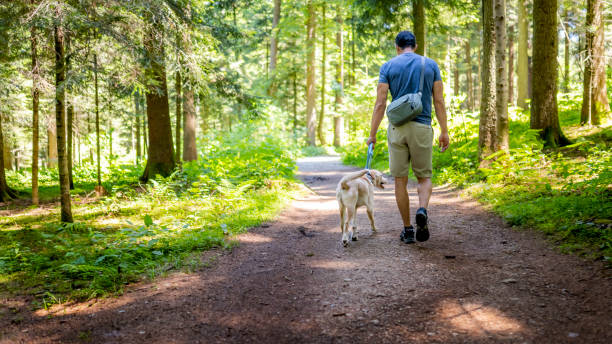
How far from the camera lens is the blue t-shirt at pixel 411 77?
4363 mm

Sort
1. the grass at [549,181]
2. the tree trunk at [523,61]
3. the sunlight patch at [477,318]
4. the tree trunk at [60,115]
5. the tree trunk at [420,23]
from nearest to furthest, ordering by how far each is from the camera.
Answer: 1. the sunlight patch at [477,318]
2. the grass at [549,181]
3. the tree trunk at [60,115]
4. the tree trunk at [420,23]
5. the tree trunk at [523,61]

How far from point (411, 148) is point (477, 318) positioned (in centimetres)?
221

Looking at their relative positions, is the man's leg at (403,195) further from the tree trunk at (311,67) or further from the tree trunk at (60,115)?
the tree trunk at (311,67)

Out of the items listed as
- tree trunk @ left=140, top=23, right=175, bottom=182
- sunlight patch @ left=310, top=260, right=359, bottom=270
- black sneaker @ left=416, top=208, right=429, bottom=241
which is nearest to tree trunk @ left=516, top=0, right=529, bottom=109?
tree trunk @ left=140, top=23, right=175, bottom=182

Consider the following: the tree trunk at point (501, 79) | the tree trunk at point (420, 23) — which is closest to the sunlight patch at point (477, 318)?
the tree trunk at point (501, 79)

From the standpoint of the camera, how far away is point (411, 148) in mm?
4387

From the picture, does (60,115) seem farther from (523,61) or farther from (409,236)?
(523,61)

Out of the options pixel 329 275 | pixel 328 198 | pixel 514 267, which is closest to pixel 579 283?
pixel 514 267

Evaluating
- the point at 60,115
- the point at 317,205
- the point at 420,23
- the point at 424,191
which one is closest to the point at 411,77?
the point at 424,191

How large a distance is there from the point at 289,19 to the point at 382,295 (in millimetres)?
24847

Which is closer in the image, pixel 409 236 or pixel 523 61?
pixel 409 236

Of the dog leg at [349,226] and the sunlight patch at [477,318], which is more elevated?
the dog leg at [349,226]

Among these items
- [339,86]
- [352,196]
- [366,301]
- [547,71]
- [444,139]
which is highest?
[339,86]

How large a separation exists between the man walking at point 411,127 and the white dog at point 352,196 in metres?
0.52
